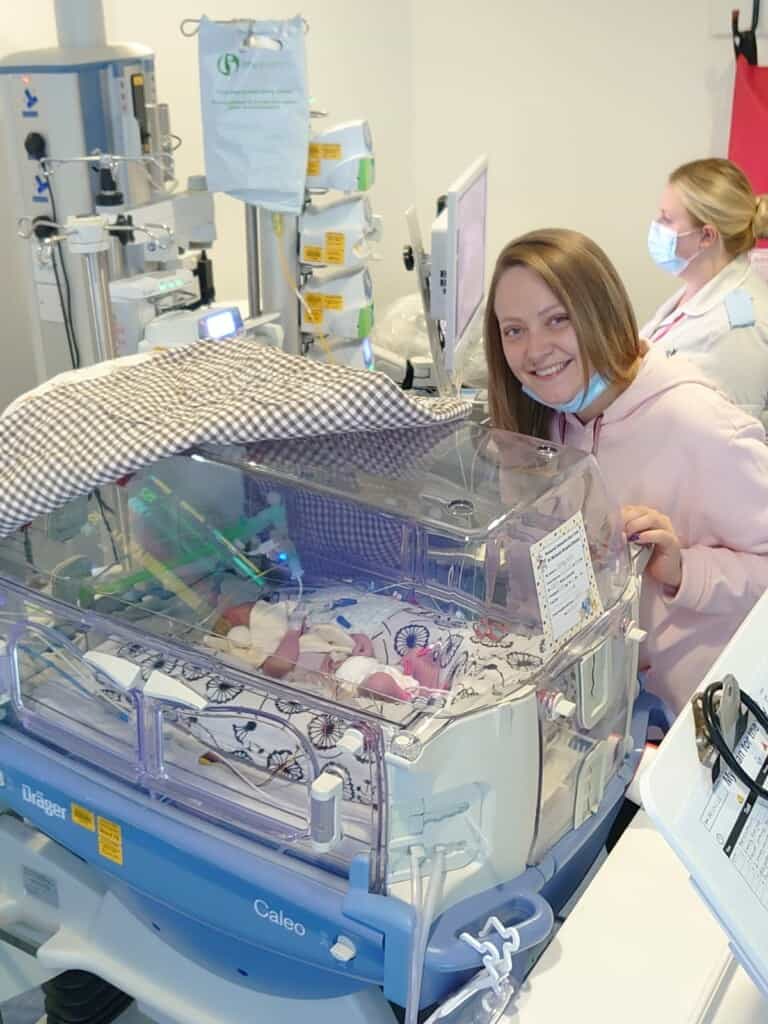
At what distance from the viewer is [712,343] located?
3.21 meters

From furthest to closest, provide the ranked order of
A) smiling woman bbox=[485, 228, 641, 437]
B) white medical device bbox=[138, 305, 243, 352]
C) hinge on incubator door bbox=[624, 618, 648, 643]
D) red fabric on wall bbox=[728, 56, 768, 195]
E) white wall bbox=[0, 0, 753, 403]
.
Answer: white wall bbox=[0, 0, 753, 403] → red fabric on wall bbox=[728, 56, 768, 195] → white medical device bbox=[138, 305, 243, 352] → smiling woman bbox=[485, 228, 641, 437] → hinge on incubator door bbox=[624, 618, 648, 643]

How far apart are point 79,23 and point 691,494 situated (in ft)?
7.33

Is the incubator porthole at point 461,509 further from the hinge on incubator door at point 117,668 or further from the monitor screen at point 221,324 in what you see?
the monitor screen at point 221,324

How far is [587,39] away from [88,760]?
3.83 meters

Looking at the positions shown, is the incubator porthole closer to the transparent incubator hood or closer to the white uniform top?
the transparent incubator hood

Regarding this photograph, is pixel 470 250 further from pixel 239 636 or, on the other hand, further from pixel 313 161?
pixel 239 636

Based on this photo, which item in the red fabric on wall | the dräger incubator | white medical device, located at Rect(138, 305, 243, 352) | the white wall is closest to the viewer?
the dräger incubator

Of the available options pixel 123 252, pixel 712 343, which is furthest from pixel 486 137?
pixel 123 252

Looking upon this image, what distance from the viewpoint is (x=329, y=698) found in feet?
3.94

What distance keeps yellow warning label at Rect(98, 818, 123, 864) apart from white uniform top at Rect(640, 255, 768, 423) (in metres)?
2.33

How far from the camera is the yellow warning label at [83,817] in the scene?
51.8 inches

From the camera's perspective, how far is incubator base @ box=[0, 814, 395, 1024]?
1336mm

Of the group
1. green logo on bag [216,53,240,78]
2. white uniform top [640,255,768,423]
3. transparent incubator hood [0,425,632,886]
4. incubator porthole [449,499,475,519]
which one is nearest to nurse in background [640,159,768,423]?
white uniform top [640,255,768,423]

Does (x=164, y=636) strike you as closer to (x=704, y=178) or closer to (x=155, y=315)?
(x=155, y=315)
